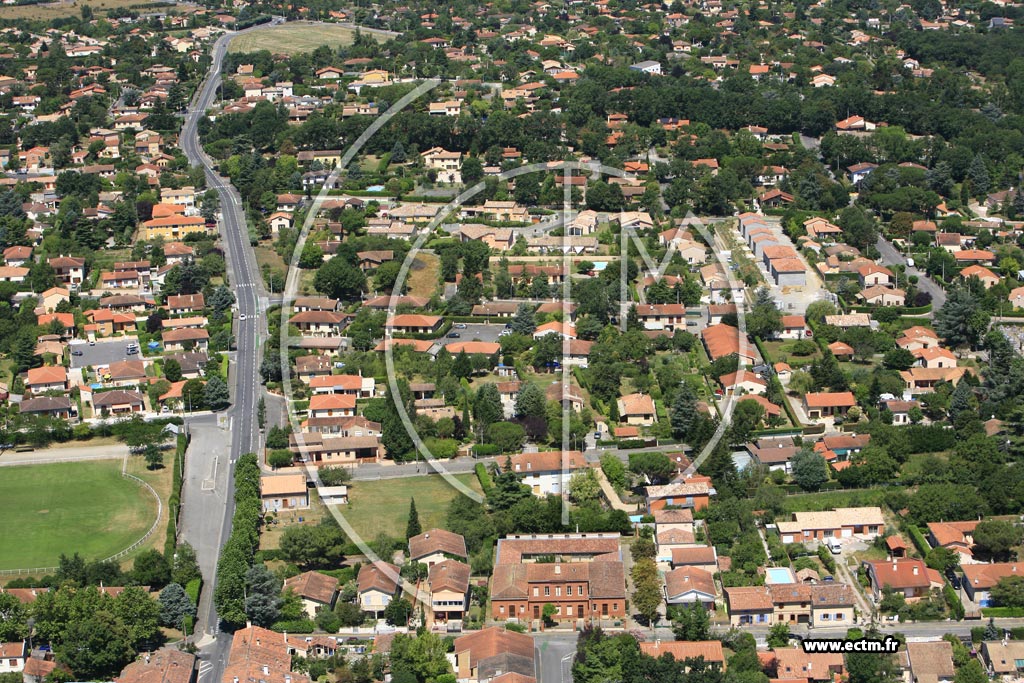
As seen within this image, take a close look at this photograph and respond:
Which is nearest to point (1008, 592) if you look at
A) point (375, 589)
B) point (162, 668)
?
point (375, 589)

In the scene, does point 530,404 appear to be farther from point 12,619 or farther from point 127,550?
point 12,619

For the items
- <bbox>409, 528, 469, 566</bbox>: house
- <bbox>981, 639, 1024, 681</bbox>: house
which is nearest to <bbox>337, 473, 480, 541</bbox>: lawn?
<bbox>409, 528, 469, 566</bbox>: house

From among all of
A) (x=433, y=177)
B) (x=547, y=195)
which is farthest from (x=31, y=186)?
(x=547, y=195)

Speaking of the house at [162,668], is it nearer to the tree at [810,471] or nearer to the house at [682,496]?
the house at [682,496]

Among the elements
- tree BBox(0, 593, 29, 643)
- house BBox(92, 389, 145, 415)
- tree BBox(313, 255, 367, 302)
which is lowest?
tree BBox(313, 255, 367, 302)

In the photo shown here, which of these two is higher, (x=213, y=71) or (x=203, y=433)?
(x=203, y=433)

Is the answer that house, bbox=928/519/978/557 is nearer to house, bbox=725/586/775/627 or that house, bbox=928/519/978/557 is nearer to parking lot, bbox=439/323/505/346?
house, bbox=725/586/775/627

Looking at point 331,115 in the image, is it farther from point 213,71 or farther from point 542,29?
point 542,29
